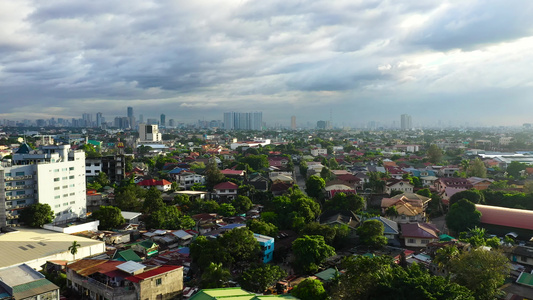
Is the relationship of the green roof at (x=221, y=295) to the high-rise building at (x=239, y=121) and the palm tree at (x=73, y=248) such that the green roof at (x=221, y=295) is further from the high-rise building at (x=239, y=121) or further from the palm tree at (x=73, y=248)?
the high-rise building at (x=239, y=121)

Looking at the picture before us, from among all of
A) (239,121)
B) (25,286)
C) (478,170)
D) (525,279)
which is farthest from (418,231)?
(239,121)

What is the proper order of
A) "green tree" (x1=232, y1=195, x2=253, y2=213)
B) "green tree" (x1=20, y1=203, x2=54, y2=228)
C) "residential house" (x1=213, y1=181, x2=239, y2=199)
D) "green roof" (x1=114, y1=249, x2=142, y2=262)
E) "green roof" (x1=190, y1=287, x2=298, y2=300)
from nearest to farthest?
"green roof" (x1=190, y1=287, x2=298, y2=300)
"green roof" (x1=114, y1=249, x2=142, y2=262)
"green tree" (x1=20, y1=203, x2=54, y2=228)
"green tree" (x1=232, y1=195, x2=253, y2=213)
"residential house" (x1=213, y1=181, x2=239, y2=199)

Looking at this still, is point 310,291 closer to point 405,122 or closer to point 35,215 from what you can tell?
point 35,215

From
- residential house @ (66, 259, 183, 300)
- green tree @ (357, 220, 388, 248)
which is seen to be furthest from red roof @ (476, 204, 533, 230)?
residential house @ (66, 259, 183, 300)

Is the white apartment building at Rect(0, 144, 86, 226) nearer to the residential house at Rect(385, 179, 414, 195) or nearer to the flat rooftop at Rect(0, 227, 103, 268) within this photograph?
the flat rooftop at Rect(0, 227, 103, 268)

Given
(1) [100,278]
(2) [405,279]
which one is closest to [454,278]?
(2) [405,279]

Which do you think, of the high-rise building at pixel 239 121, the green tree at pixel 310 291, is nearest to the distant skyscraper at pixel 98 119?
the high-rise building at pixel 239 121
